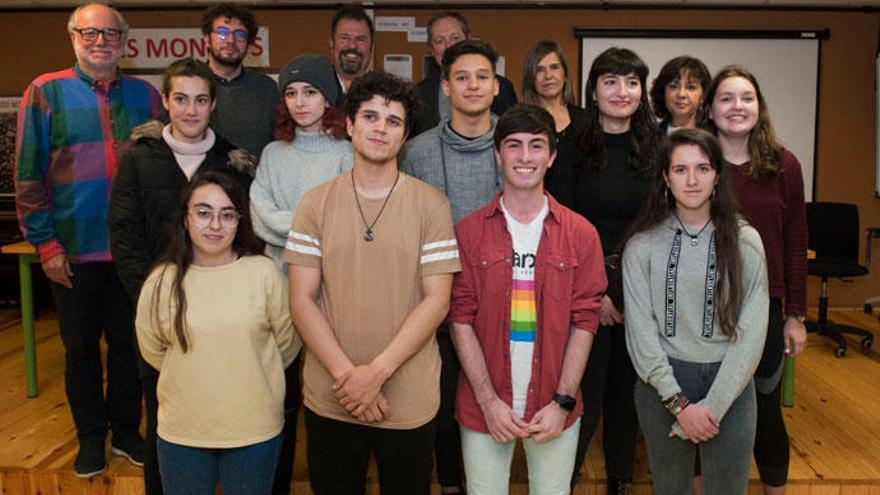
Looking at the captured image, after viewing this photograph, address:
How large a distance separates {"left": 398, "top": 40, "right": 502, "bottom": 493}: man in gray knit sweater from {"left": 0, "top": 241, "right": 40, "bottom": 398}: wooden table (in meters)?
2.36

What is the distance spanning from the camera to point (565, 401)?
195 centimetres

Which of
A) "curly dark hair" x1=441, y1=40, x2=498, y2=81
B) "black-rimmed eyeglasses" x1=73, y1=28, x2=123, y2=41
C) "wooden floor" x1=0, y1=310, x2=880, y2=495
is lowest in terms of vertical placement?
"wooden floor" x1=0, y1=310, x2=880, y2=495

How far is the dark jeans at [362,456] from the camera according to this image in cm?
193

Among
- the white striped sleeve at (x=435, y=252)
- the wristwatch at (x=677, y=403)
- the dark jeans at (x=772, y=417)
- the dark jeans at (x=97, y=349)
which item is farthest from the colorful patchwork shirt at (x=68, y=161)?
the dark jeans at (x=772, y=417)

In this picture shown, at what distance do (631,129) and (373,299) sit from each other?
1.08m

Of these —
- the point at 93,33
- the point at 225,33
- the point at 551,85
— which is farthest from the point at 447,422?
the point at 93,33

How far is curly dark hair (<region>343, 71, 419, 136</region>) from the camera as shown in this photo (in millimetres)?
1941

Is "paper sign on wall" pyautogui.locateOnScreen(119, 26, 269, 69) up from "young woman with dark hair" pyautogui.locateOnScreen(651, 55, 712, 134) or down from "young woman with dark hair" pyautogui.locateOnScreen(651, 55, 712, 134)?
up

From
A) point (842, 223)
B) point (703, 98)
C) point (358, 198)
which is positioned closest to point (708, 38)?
point (842, 223)

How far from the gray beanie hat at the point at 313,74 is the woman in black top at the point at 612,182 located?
775 mm

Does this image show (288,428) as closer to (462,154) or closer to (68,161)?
(462,154)

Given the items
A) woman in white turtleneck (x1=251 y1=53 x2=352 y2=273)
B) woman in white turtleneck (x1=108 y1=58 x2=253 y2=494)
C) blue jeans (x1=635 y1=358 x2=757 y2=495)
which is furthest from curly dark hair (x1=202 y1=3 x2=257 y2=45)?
blue jeans (x1=635 y1=358 x2=757 y2=495)

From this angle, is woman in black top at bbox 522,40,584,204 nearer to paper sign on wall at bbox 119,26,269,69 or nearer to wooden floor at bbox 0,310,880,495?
wooden floor at bbox 0,310,880,495

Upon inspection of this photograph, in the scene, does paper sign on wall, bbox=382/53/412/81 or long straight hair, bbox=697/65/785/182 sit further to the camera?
paper sign on wall, bbox=382/53/412/81
